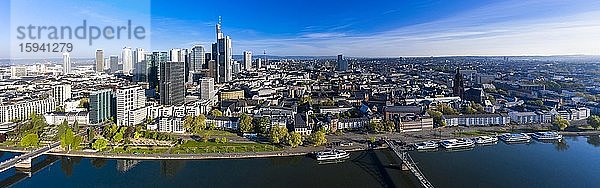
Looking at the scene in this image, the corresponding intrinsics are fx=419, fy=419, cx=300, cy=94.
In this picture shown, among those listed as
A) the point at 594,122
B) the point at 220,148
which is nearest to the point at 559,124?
the point at 594,122

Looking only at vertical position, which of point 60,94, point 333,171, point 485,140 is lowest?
point 333,171

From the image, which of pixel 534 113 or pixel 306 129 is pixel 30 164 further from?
pixel 534 113

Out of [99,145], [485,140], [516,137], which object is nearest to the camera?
[99,145]

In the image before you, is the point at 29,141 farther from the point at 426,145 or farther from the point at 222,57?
the point at 222,57

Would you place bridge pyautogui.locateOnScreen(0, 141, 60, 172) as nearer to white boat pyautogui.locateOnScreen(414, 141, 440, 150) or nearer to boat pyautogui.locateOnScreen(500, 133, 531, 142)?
white boat pyautogui.locateOnScreen(414, 141, 440, 150)

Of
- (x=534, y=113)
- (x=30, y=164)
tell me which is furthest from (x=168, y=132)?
(x=534, y=113)

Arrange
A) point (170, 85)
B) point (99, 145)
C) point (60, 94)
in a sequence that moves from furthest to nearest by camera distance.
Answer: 1. point (60, 94)
2. point (170, 85)
3. point (99, 145)
